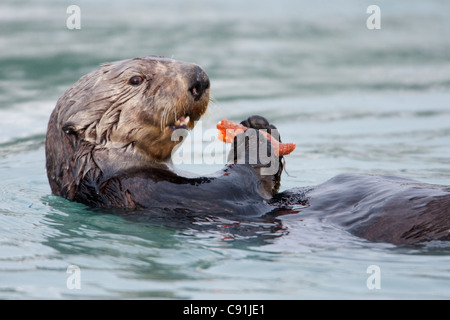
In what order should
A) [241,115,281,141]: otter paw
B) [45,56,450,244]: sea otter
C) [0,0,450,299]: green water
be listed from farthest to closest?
[241,115,281,141]: otter paw, [45,56,450,244]: sea otter, [0,0,450,299]: green water

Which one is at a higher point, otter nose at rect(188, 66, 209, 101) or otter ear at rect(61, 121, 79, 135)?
otter nose at rect(188, 66, 209, 101)

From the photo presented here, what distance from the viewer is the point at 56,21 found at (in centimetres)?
1268

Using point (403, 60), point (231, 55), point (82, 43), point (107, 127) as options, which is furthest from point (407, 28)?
point (107, 127)

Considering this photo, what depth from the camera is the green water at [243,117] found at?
3.96 meters

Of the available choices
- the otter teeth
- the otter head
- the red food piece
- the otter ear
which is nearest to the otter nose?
the otter head

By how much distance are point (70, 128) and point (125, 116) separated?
14.6 inches

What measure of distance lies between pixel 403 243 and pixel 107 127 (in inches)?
80.9

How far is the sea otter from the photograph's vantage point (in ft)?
15.4

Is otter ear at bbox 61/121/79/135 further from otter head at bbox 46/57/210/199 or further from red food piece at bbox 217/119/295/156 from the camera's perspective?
red food piece at bbox 217/119/295/156

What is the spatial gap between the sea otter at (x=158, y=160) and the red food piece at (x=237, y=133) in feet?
0.18

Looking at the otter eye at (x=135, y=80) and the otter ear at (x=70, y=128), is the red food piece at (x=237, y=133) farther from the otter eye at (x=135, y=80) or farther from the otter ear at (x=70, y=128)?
the otter ear at (x=70, y=128)

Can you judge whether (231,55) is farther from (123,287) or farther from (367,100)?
(123,287)

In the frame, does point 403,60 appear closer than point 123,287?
No

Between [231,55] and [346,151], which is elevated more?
[231,55]
